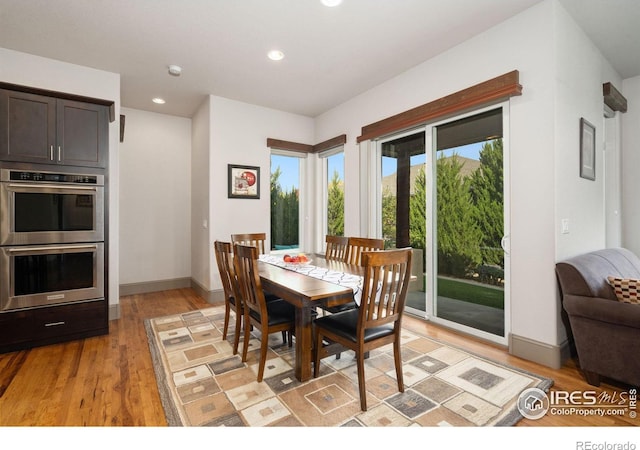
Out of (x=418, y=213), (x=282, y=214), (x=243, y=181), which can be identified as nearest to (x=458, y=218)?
(x=418, y=213)

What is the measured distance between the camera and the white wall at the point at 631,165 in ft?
11.6

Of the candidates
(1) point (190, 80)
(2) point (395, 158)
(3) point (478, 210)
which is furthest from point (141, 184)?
(3) point (478, 210)

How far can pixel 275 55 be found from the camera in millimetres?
3174

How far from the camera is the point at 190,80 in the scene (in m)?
3.72

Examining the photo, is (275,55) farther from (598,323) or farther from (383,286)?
(598,323)

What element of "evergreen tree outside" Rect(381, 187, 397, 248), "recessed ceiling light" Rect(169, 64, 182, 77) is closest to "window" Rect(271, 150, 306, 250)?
"evergreen tree outside" Rect(381, 187, 397, 248)

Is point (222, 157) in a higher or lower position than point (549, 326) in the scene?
higher

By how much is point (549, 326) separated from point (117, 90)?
4.94m

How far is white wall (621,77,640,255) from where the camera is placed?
3.53 m

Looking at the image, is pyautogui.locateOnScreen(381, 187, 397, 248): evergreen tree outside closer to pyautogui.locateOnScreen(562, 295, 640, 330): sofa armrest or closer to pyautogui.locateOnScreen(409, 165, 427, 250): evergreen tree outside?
pyautogui.locateOnScreen(409, 165, 427, 250): evergreen tree outside

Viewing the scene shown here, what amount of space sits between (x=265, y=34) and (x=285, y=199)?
2.60 metres

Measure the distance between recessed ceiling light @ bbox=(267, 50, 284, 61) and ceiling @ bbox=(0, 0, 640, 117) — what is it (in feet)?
0.18
